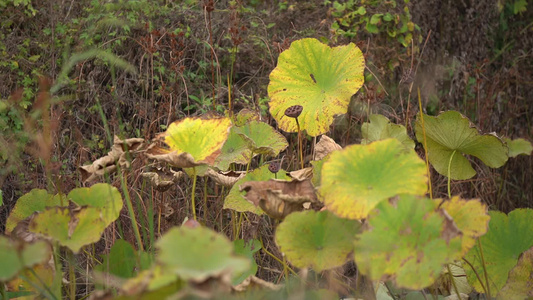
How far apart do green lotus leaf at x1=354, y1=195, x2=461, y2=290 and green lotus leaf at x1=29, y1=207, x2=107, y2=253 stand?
0.44m

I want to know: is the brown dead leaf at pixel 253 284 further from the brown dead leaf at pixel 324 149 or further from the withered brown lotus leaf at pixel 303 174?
the brown dead leaf at pixel 324 149

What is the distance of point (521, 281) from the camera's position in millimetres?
1082

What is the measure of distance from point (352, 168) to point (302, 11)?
2.87 metres

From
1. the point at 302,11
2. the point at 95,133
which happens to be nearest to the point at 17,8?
the point at 95,133

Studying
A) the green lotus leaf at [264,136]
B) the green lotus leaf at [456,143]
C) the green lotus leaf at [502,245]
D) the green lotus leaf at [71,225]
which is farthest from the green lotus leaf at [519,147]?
the green lotus leaf at [71,225]

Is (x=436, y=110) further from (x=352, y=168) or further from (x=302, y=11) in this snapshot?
(x=352, y=168)

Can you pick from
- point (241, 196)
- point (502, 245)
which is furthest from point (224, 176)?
point (502, 245)

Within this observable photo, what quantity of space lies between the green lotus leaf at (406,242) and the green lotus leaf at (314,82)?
52 centimetres

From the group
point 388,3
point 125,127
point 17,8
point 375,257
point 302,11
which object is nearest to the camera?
point 375,257

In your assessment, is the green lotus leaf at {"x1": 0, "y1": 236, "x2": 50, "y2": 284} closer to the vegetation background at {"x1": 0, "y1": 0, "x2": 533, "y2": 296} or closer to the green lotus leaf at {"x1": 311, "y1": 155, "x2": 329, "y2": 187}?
the green lotus leaf at {"x1": 311, "y1": 155, "x2": 329, "y2": 187}

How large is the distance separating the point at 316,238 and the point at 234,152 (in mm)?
487

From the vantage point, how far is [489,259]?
3.94ft

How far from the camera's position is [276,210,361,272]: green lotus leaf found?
921mm

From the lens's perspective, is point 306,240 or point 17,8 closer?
point 306,240
